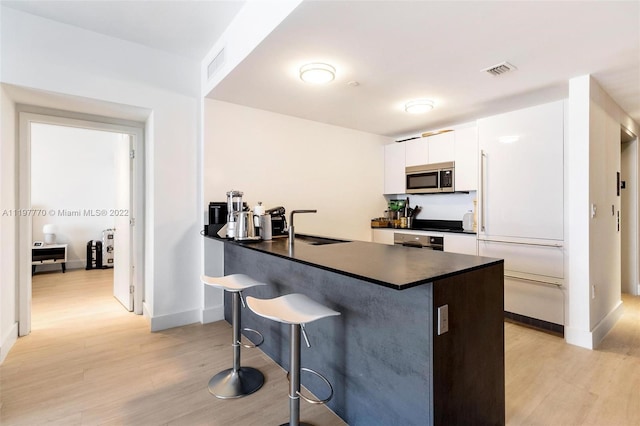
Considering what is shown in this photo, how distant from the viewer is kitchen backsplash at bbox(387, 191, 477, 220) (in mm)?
4250

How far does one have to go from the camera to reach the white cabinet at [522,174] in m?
2.85

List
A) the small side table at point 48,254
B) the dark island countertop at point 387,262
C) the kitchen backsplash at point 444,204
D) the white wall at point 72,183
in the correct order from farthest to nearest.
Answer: the white wall at point 72,183 → the small side table at point 48,254 → the kitchen backsplash at point 444,204 → the dark island countertop at point 387,262

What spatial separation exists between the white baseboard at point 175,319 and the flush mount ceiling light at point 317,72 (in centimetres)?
258

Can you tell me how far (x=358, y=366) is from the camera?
5.51 feet

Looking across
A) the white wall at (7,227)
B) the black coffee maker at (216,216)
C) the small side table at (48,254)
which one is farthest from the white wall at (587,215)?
the small side table at (48,254)

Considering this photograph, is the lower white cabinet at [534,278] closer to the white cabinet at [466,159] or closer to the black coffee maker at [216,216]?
the white cabinet at [466,159]

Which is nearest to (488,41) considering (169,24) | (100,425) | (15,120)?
Answer: (169,24)

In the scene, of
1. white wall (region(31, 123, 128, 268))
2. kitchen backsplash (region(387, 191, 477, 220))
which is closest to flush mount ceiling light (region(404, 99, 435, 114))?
kitchen backsplash (region(387, 191, 477, 220))

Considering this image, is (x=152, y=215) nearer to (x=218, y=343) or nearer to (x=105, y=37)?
(x=218, y=343)

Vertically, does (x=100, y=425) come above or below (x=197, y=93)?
below

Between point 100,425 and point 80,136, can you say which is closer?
point 100,425

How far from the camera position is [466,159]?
388cm

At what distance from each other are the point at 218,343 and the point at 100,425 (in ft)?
3.54

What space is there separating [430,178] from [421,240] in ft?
2.92
